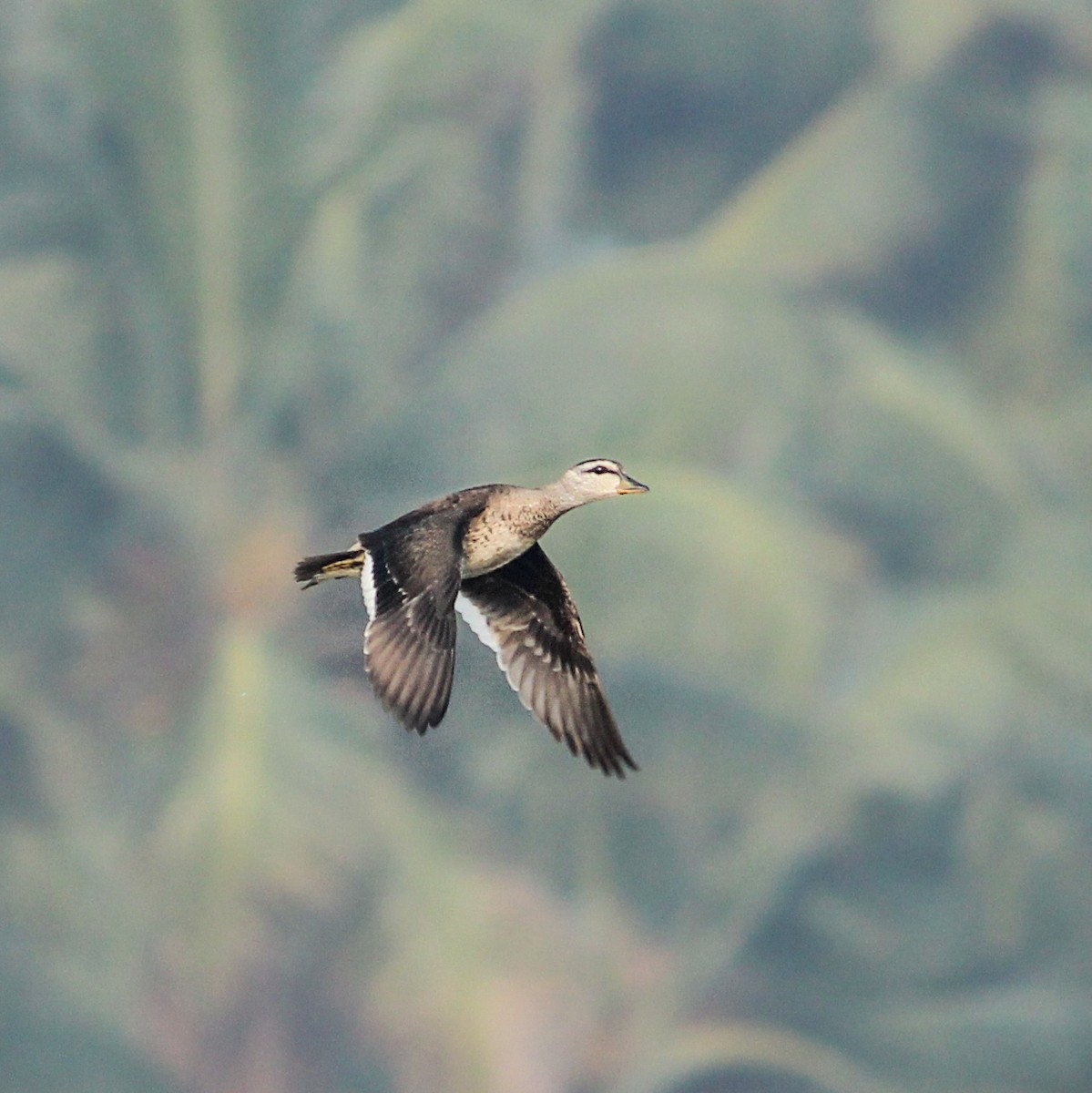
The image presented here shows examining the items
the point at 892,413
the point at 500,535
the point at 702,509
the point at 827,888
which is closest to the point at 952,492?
the point at 892,413

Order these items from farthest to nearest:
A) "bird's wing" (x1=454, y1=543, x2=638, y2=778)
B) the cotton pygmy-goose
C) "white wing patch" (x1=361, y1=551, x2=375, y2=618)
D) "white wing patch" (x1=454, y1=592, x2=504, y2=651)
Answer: "white wing patch" (x1=454, y1=592, x2=504, y2=651) < "bird's wing" (x1=454, y1=543, x2=638, y2=778) < "white wing patch" (x1=361, y1=551, x2=375, y2=618) < the cotton pygmy-goose

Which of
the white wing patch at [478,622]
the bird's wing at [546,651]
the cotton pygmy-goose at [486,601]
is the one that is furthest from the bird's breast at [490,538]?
the white wing patch at [478,622]

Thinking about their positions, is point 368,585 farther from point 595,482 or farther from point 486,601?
point 486,601

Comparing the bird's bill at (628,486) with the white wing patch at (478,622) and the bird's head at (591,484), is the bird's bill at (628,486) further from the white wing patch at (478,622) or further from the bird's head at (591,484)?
the white wing patch at (478,622)

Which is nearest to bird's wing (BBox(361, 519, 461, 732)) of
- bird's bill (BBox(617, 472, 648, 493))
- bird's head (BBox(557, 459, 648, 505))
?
bird's head (BBox(557, 459, 648, 505))

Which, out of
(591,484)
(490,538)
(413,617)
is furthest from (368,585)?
(591,484)

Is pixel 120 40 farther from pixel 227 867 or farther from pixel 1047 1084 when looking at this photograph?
pixel 1047 1084

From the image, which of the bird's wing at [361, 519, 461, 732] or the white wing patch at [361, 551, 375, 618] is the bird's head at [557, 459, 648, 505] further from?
the white wing patch at [361, 551, 375, 618]
